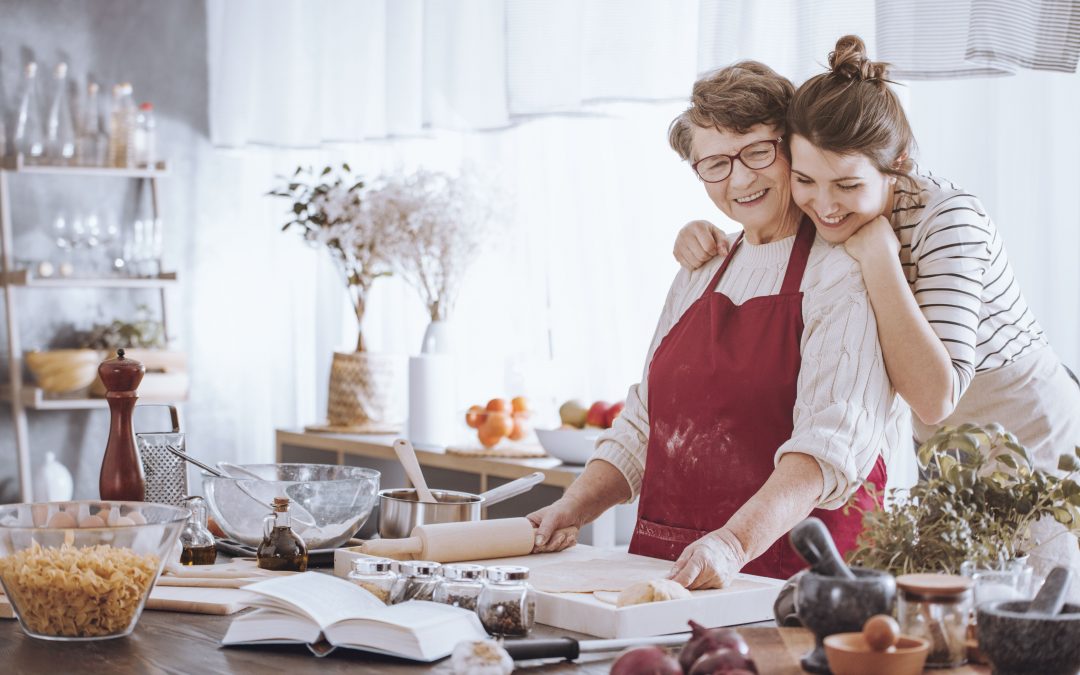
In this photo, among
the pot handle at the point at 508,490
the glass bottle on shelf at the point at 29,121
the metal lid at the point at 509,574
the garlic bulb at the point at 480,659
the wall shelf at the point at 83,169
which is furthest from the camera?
the glass bottle on shelf at the point at 29,121

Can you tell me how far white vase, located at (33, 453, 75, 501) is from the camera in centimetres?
471

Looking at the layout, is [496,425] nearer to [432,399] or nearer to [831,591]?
[432,399]

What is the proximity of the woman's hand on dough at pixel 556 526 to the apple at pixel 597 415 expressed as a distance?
1232mm

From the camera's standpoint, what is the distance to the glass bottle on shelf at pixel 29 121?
466 centimetres

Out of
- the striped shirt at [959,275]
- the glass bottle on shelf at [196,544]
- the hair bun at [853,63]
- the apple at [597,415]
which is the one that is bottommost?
the apple at [597,415]

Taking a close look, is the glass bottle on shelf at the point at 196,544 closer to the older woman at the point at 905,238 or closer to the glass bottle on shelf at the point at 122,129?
the older woman at the point at 905,238

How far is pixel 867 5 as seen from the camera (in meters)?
2.71

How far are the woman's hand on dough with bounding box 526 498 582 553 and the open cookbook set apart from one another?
505 millimetres

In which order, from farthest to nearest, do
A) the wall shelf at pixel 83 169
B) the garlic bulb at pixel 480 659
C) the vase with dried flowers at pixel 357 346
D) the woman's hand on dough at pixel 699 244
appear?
the wall shelf at pixel 83 169 → the vase with dried flowers at pixel 357 346 → the woman's hand on dough at pixel 699 244 → the garlic bulb at pixel 480 659

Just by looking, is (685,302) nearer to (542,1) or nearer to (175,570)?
(175,570)

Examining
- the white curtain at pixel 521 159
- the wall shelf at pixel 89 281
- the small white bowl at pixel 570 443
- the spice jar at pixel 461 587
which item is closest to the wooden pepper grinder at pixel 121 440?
the spice jar at pixel 461 587

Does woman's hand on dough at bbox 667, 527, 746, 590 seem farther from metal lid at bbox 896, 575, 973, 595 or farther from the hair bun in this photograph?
the hair bun

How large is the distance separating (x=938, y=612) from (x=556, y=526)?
0.86 metres

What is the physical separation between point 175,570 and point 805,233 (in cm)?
113
